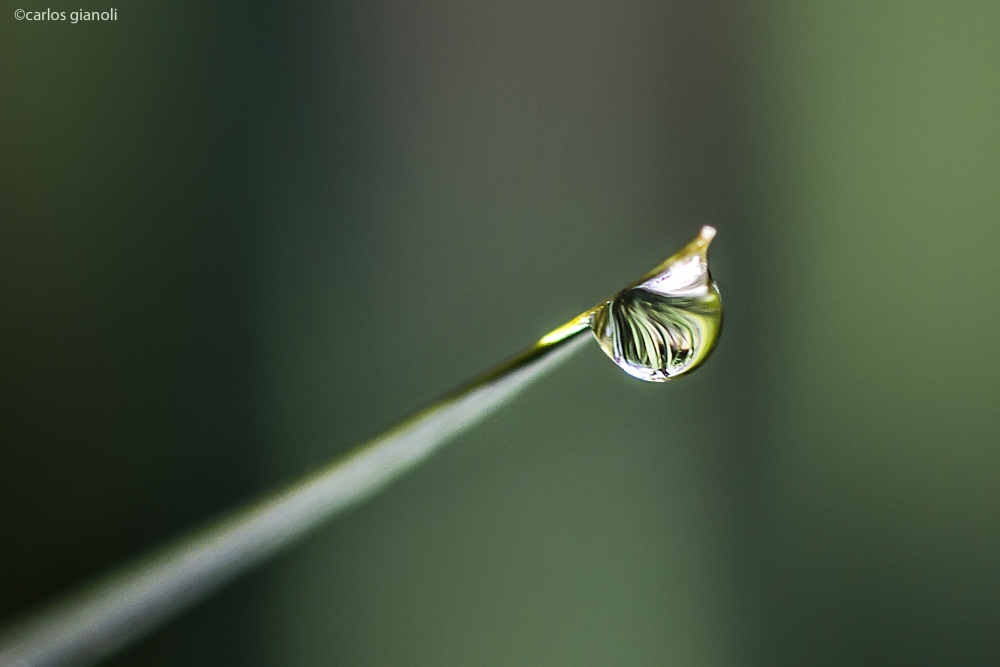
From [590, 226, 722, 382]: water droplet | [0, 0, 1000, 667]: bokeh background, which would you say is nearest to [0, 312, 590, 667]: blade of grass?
[590, 226, 722, 382]: water droplet

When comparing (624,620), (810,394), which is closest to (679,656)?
(624,620)

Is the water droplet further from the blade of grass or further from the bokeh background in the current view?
the bokeh background

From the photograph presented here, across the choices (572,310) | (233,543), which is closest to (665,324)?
(233,543)

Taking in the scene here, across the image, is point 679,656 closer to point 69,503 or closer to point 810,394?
point 810,394

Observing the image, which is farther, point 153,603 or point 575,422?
point 575,422

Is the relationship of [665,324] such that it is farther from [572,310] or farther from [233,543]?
[572,310]

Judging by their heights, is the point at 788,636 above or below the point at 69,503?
below

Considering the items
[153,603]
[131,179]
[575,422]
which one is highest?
[131,179]
